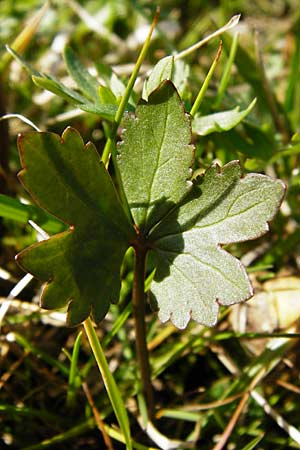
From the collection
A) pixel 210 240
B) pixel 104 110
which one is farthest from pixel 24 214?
pixel 210 240

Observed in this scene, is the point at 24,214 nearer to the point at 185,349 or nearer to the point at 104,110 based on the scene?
the point at 104,110

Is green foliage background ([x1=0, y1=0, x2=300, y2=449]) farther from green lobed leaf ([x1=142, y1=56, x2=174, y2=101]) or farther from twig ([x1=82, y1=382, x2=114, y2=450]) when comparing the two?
green lobed leaf ([x1=142, y1=56, x2=174, y2=101])

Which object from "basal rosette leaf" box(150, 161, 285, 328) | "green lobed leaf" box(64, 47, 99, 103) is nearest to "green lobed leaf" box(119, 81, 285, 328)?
"basal rosette leaf" box(150, 161, 285, 328)

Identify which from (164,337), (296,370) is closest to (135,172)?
(164,337)

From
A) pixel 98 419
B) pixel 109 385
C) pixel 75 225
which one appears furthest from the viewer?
pixel 98 419

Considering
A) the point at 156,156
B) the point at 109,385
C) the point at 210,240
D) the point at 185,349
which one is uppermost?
the point at 156,156

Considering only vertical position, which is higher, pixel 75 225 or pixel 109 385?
pixel 75 225
